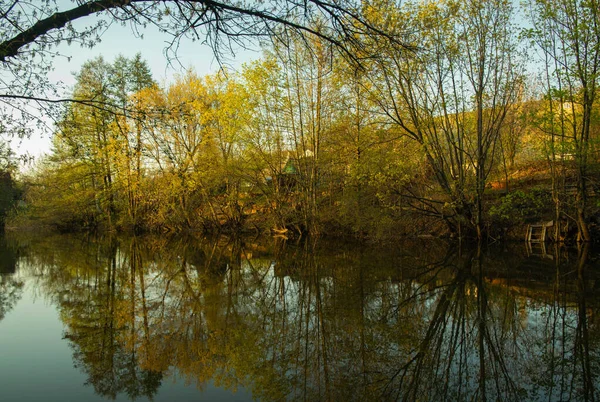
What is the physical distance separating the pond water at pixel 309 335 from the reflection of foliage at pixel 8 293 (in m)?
0.04

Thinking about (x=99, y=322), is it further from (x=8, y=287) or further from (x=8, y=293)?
(x=8, y=287)

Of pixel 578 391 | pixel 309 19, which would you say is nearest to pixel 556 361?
pixel 578 391

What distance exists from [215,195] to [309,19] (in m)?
25.2

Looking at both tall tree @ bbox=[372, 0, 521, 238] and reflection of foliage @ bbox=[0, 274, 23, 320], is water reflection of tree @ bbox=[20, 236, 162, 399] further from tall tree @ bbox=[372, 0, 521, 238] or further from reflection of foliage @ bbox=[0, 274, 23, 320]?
tall tree @ bbox=[372, 0, 521, 238]

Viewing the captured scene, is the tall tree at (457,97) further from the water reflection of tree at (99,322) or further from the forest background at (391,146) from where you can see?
the water reflection of tree at (99,322)

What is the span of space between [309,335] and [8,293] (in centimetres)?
810

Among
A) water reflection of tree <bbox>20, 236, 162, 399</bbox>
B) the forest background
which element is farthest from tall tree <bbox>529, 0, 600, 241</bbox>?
water reflection of tree <bbox>20, 236, 162, 399</bbox>

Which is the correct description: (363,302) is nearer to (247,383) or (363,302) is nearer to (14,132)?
(247,383)

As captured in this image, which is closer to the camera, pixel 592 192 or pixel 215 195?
pixel 592 192

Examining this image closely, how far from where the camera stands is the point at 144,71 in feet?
123

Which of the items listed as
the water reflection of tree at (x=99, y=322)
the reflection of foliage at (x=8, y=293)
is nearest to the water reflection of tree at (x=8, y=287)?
the reflection of foliage at (x=8, y=293)

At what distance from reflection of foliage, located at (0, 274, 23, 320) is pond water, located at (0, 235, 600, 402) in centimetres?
4

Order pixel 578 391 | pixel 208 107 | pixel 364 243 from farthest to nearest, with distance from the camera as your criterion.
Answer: pixel 208 107 < pixel 364 243 < pixel 578 391

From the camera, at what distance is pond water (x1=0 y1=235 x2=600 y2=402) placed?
173 inches
